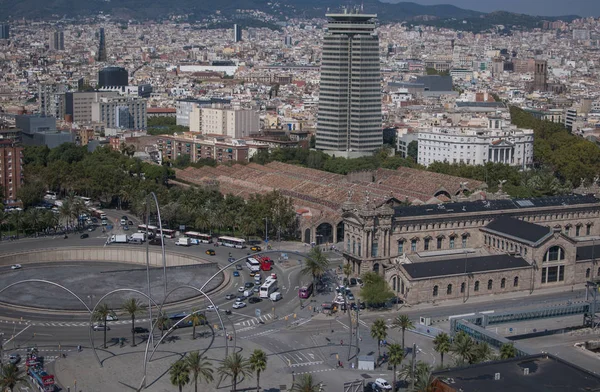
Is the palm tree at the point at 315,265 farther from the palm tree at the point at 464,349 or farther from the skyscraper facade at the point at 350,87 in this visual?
the skyscraper facade at the point at 350,87

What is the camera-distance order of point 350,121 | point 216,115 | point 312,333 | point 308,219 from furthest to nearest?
point 216,115 → point 350,121 → point 308,219 → point 312,333

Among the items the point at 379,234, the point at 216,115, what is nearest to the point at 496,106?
the point at 216,115

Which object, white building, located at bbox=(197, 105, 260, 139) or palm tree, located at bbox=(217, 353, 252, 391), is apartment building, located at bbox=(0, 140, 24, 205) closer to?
white building, located at bbox=(197, 105, 260, 139)

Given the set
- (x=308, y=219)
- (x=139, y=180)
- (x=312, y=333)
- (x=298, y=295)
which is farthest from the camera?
(x=139, y=180)

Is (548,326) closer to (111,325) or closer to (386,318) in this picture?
(386,318)

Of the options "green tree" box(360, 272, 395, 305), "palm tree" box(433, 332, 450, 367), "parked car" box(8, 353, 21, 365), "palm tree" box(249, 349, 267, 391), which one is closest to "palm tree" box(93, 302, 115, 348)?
"parked car" box(8, 353, 21, 365)

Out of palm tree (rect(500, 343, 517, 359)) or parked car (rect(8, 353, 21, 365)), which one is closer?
palm tree (rect(500, 343, 517, 359))
